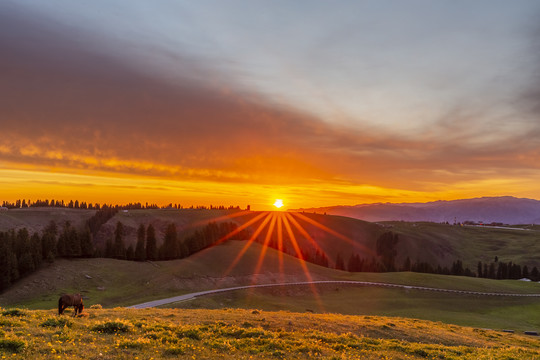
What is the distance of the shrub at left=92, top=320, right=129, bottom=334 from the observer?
68.9 ft

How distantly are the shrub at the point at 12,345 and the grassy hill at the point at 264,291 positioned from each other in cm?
5781

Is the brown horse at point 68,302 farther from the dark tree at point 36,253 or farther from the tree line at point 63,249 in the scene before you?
the dark tree at point 36,253

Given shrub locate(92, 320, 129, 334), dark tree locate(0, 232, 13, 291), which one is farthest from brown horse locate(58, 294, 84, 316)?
dark tree locate(0, 232, 13, 291)

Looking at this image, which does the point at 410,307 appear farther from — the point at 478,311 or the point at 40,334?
the point at 40,334

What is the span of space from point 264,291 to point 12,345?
91.1 metres

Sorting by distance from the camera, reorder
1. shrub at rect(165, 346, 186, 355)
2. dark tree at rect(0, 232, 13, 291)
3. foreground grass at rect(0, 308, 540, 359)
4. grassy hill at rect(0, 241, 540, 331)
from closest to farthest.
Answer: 1. foreground grass at rect(0, 308, 540, 359)
2. shrub at rect(165, 346, 186, 355)
3. grassy hill at rect(0, 241, 540, 331)
4. dark tree at rect(0, 232, 13, 291)

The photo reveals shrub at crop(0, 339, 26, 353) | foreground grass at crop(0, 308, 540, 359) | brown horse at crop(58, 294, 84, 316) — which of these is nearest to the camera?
shrub at crop(0, 339, 26, 353)

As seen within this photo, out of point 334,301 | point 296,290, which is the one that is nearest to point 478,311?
point 334,301

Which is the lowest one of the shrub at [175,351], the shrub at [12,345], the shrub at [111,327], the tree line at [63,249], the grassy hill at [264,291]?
the grassy hill at [264,291]

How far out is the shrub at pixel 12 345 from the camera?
15.4 m

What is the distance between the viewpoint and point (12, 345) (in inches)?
611

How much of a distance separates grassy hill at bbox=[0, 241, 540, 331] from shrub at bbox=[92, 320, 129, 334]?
51.7m

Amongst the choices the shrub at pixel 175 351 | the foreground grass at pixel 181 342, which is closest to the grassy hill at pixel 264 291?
the foreground grass at pixel 181 342

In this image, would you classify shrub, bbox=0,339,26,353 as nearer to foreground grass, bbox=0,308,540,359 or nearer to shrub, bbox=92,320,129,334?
foreground grass, bbox=0,308,540,359
